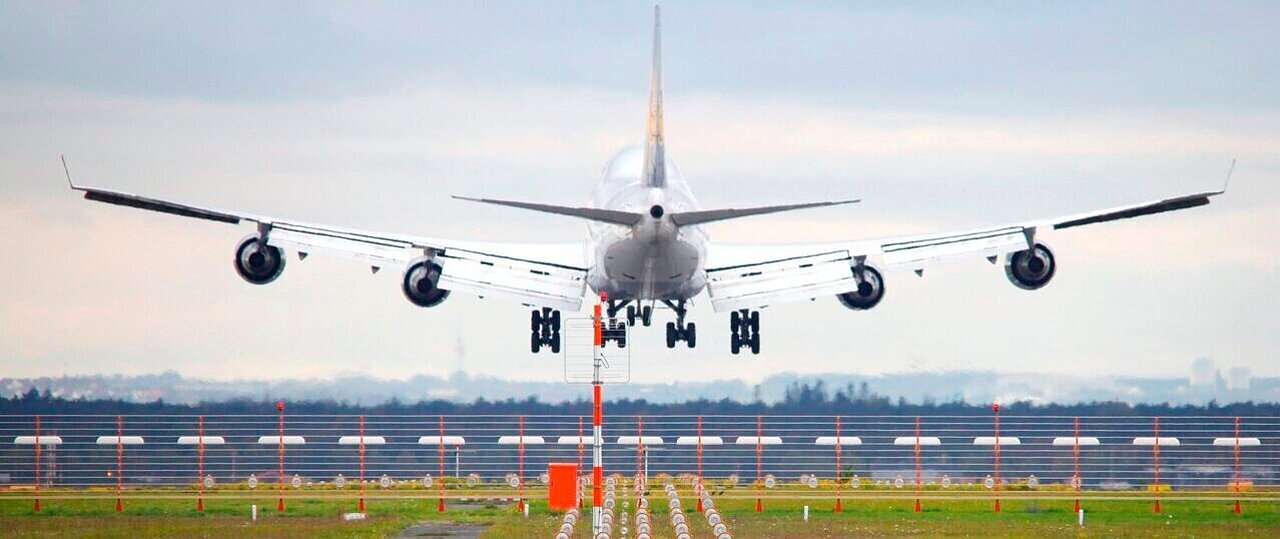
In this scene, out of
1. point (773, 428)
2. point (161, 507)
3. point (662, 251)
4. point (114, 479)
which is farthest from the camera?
point (773, 428)

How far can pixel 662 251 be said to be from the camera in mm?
69375

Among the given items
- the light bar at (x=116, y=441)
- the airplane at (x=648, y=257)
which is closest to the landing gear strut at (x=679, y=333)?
the airplane at (x=648, y=257)

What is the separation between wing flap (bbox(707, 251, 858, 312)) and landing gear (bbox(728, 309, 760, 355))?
1.52m

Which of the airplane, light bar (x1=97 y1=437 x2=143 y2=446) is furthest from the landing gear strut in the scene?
light bar (x1=97 y1=437 x2=143 y2=446)

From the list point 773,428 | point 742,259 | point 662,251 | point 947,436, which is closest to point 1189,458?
point 947,436

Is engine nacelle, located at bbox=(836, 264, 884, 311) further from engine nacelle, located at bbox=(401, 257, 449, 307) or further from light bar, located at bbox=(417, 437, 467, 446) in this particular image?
light bar, located at bbox=(417, 437, 467, 446)

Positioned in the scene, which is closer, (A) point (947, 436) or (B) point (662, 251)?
(B) point (662, 251)

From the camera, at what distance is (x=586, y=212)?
65.2 m

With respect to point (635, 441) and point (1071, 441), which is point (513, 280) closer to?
point (635, 441)

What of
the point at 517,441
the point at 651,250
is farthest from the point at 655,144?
the point at 517,441

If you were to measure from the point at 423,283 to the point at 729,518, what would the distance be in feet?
41.9

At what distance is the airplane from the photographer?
70312 millimetres

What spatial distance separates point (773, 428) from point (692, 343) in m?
23.2

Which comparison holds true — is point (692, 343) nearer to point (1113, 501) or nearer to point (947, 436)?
point (1113, 501)
